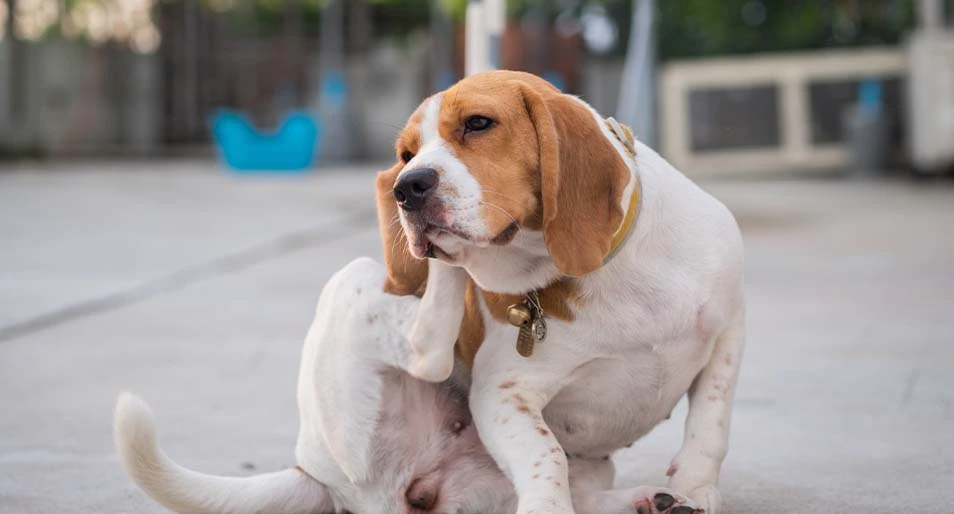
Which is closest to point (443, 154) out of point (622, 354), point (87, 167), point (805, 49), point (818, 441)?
point (622, 354)

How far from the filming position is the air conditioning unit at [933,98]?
14156mm

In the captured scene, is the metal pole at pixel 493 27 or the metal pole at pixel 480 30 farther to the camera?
the metal pole at pixel 493 27

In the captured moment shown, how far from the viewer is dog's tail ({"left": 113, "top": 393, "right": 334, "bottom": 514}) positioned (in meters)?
2.66

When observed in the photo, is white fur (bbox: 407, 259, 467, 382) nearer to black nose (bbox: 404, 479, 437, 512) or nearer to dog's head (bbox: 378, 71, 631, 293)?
dog's head (bbox: 378, 71, 631, 293)

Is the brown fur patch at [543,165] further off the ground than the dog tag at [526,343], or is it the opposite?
the brown fur patch at [543,165]

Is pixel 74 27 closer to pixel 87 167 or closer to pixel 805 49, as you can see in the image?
pixel 87 167

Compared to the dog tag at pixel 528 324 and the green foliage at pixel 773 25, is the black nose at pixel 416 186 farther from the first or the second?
the green foliage at pixel 773 25

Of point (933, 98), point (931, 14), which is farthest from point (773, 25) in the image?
point (933, 98)

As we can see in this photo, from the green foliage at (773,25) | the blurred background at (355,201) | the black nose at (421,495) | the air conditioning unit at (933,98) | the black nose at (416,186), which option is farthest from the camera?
the green foliage at (773,25)

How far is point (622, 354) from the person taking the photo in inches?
106

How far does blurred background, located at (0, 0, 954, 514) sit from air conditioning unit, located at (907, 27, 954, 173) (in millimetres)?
31

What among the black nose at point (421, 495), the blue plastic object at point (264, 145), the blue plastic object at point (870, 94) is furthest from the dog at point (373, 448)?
the blue plastic object at point (264, 145)

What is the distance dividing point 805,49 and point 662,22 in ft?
7.15

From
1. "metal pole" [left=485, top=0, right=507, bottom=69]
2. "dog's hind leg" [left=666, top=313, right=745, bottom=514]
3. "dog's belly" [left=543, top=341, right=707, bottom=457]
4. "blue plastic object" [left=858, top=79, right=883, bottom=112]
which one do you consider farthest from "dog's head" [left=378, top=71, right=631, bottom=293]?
"blue plastic object" [left=858, top=79, right=883, bottom=112]
